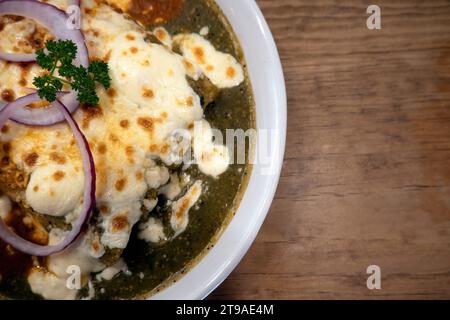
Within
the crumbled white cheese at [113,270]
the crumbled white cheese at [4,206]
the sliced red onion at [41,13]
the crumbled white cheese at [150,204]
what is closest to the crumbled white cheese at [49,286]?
the crumbled white cheese at [113,270]

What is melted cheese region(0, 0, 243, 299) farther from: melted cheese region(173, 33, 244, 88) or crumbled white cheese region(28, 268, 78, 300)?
melted cheese region(173, 33, 244, 88)

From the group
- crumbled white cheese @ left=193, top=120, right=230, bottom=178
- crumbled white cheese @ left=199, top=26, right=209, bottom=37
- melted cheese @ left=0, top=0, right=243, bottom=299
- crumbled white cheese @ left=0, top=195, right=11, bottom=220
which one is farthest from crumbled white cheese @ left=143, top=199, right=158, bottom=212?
crumbled white cheese @ left=199, top=26, right=209, bottom=37

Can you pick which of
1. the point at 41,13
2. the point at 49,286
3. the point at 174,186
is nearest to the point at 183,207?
the point at 174,186

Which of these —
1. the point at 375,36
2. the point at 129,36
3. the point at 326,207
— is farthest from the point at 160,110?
the point at 375,36

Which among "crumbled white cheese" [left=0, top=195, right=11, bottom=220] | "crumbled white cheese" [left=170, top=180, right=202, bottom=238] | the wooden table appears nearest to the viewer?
"crumbled white cheese" [left=0, top=195, right=11, bottom=220]

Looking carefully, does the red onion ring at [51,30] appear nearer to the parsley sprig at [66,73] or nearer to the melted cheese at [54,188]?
the parsley sprig at [66,73]

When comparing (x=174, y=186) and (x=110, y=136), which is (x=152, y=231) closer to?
(x=174, y=186)

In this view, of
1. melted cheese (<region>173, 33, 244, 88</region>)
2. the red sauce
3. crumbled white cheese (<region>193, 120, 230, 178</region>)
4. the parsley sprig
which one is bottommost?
crumbled white cheese (<region>193, 120, 230, 178</region>)
